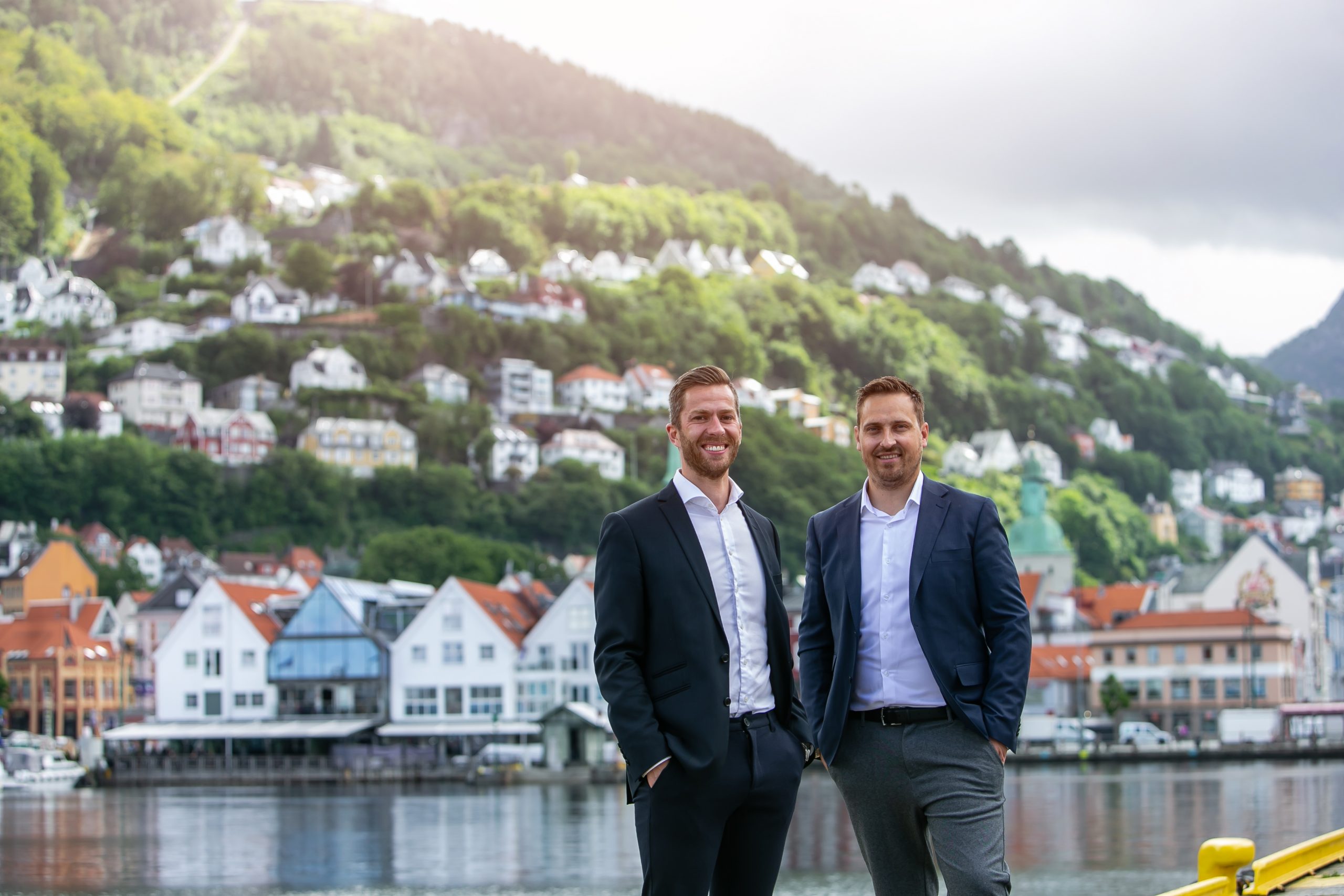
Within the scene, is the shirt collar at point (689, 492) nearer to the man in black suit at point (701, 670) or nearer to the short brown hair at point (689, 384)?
the man in black suit at point (701, 670)

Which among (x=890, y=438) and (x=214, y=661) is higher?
(x=890, y=438)

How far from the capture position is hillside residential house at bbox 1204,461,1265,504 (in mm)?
187000

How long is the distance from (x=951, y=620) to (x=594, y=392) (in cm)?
14121

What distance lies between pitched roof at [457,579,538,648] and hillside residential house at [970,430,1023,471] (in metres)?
95.4

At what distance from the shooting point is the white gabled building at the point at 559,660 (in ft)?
201

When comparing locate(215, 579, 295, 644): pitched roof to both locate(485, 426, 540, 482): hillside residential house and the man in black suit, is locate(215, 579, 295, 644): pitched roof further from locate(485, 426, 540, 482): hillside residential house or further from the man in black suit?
locate(485, 426, 540, 482): hillside residential house

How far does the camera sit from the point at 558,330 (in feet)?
510

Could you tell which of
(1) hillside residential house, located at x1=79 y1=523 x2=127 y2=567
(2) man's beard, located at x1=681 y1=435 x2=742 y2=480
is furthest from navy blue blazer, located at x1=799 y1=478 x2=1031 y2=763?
(1) hillside residential house, located at x1=79 y1=523 x2=127 y2=567

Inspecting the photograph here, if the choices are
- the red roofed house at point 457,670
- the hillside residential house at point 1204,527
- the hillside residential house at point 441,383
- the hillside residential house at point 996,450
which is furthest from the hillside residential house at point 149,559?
the hillside residential house at point 1204,527

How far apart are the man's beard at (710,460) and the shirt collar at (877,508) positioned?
548mm

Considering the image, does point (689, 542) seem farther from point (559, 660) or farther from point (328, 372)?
point (328, 372)

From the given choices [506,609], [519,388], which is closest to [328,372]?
[519,388]

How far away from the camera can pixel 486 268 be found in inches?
6816

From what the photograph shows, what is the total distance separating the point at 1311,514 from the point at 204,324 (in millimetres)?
106978
